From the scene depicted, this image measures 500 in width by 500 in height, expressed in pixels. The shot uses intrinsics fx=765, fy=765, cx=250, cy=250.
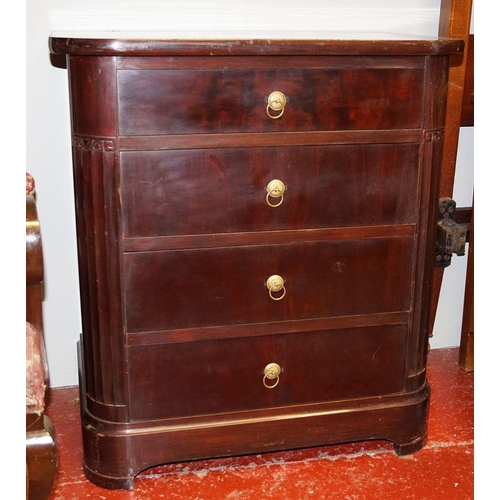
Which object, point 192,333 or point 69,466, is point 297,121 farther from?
point 69,466

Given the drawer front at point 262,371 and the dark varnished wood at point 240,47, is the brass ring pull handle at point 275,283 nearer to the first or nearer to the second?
the drawer front at point 262,371

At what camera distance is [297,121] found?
1.65m

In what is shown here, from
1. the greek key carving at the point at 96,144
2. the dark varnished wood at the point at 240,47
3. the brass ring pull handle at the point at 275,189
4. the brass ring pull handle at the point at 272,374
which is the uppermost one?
the dark varnished wood at the point at 240,47

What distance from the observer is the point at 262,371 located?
1814 mm

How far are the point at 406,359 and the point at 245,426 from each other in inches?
16.9

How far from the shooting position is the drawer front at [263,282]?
5.57 feet

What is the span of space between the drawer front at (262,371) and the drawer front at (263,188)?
281 millimetres

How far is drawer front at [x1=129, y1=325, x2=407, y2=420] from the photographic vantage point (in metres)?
1.76

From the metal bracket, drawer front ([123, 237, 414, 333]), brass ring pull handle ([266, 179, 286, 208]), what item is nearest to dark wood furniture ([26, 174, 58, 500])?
drawer front ([123, 237, 414, 333])

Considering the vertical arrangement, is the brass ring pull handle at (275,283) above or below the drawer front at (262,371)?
above

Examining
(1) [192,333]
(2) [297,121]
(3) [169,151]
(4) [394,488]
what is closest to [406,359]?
(4) [394,488]

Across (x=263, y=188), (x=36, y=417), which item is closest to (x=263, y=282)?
(x=263, y=188)

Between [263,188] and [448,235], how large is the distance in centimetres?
75

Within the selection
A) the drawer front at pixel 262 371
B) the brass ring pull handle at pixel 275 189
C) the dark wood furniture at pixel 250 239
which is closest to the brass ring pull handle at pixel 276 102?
the dark wood furniture at pixel 250 239
